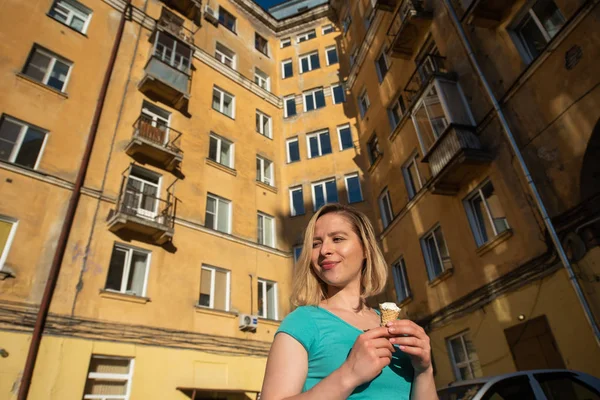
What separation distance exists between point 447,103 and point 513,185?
3.55m

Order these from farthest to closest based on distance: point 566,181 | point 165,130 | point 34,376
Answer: point 165,130, point 34,376, point 566,181

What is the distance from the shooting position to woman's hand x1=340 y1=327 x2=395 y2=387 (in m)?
1.51

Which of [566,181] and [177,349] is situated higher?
[566,181]

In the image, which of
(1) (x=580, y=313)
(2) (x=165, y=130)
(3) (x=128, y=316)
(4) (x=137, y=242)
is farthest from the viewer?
(2) (x=165, y=130)

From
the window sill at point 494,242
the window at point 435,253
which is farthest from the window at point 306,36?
the window sill at point 494,242

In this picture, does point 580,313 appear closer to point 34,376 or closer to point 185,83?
point 34,376

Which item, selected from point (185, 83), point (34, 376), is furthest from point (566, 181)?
point (185, 83)

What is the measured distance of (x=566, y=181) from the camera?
868 centimetres

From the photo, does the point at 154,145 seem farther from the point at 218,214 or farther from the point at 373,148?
the point at 373,148

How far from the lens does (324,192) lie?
→ 21.1 m

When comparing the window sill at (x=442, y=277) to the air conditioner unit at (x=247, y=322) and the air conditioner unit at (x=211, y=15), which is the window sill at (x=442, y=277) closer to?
the air conditioner unit at (x=247, y=322)

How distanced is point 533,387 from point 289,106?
22089 mm

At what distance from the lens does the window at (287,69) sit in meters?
26.8

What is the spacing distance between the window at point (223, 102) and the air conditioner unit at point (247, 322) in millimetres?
11347
